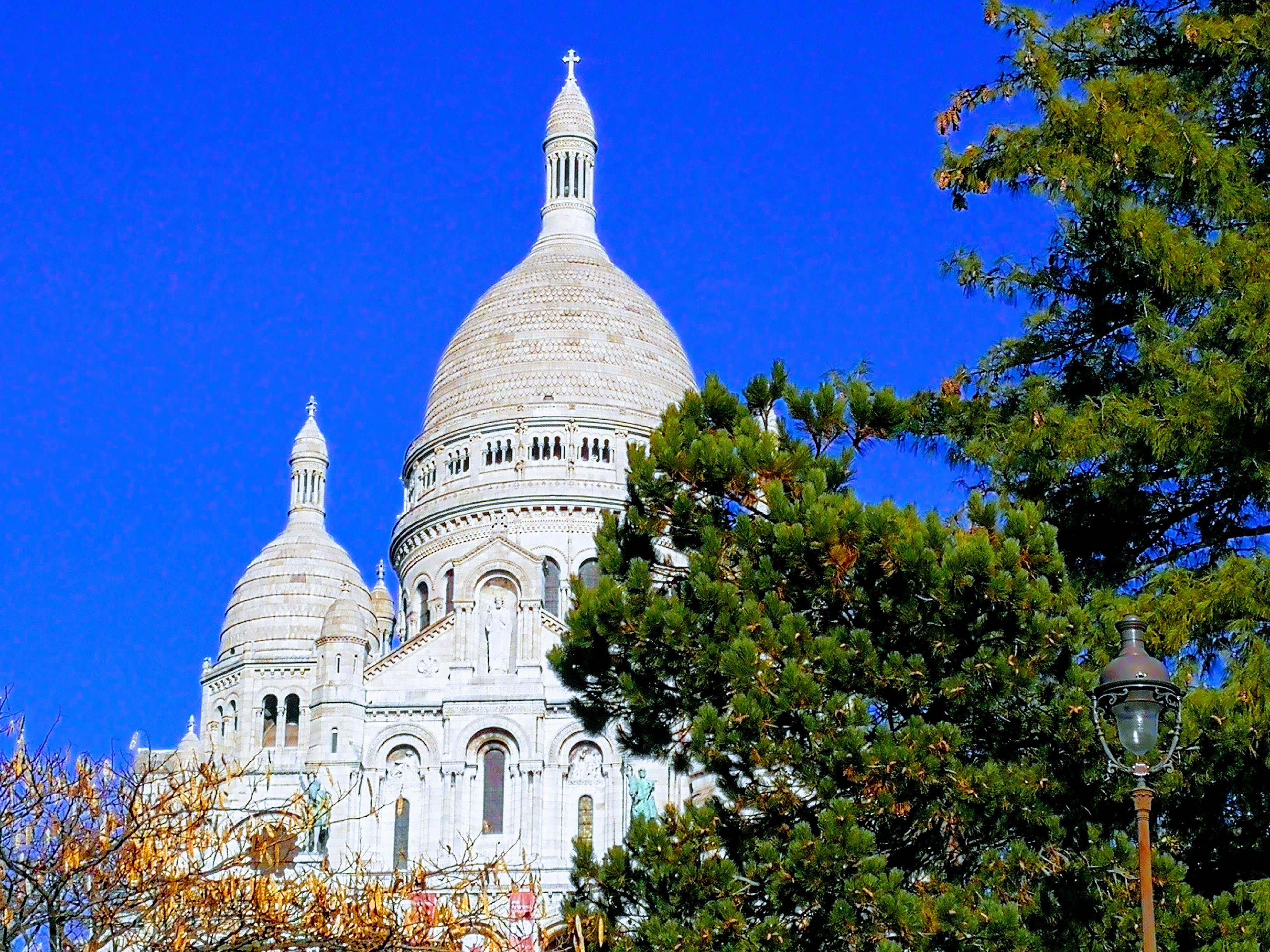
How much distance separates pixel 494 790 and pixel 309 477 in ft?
73.2

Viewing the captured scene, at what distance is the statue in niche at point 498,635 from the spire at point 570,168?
22.3 metres

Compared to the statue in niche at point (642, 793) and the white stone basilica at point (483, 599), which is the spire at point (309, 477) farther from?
the statue in niche at point (642, 793)

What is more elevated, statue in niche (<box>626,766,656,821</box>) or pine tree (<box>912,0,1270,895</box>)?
statue in niche (<box>626,766,656,821</box>)

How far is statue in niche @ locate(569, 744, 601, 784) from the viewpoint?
194 ft

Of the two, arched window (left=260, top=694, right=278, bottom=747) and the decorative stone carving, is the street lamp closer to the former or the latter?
the decorative stone carving

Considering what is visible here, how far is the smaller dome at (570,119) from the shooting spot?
81375mm

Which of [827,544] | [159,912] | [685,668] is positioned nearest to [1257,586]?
[827,544]

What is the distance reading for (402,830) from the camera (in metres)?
58.2

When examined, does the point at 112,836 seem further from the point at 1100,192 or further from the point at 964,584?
the point at 1100,192

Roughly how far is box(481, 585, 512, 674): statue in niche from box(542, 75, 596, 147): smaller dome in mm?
25434

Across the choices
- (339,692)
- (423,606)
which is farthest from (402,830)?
(423,606)

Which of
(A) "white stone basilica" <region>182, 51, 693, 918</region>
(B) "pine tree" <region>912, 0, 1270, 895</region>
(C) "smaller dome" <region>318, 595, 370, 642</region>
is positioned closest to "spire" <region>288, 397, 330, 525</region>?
(A) "white stone basilica" <region>182, 51, 693, 918</region>

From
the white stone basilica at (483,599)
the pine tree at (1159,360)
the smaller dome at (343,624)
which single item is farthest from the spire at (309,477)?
the pine tree at (1159,360)

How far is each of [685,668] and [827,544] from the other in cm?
222
